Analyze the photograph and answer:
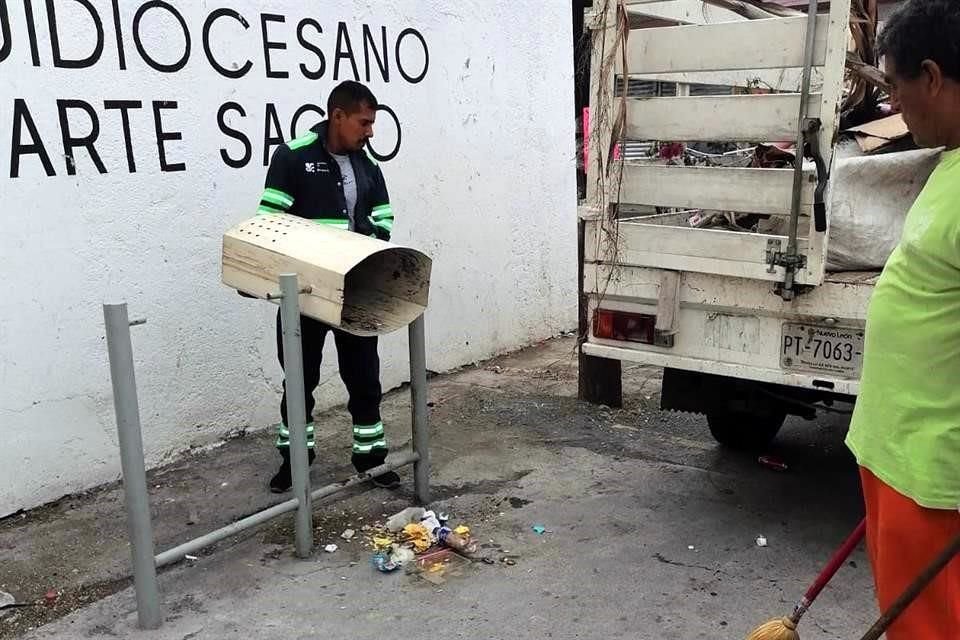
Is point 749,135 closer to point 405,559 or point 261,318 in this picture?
point 405,559

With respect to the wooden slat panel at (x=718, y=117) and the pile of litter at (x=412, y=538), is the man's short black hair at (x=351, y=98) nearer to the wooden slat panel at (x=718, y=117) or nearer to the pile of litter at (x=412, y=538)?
the wooden slat panel at (x=718, y=117)

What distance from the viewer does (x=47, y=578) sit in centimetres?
342

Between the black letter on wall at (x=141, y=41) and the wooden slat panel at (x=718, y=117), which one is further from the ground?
the black letter on wall at (x=141, y=41)

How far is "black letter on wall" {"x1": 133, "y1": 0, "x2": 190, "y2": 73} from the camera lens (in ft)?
13.6

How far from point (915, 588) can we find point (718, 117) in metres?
2.05

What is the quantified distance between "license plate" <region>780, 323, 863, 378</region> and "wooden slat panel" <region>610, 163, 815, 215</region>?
44cm

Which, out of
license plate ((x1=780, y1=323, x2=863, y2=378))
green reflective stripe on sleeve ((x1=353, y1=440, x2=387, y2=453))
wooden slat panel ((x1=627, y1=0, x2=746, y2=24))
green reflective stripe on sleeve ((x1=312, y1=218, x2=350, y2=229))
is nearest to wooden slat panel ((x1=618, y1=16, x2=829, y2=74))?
wooden slat panel ((x1=627, y1=0, x2=746, y2=24))

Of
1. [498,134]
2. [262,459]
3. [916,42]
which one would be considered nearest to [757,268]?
[916,42]

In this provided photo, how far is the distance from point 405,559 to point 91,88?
2.49 meters

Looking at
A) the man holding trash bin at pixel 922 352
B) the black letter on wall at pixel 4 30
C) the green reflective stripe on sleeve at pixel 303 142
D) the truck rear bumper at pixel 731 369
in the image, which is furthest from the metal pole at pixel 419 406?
the man holding trash bin at pixel 922 352

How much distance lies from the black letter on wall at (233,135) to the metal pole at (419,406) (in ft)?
5.00

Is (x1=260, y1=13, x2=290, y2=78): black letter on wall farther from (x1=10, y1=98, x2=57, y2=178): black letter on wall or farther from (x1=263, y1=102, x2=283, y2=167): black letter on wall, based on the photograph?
(x1=10, y1=98, x2=57, y2=178): black letter on wall

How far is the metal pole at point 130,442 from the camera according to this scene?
2.85m

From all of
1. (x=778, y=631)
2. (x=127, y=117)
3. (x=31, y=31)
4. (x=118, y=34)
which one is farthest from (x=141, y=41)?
(x=778, y=631)
